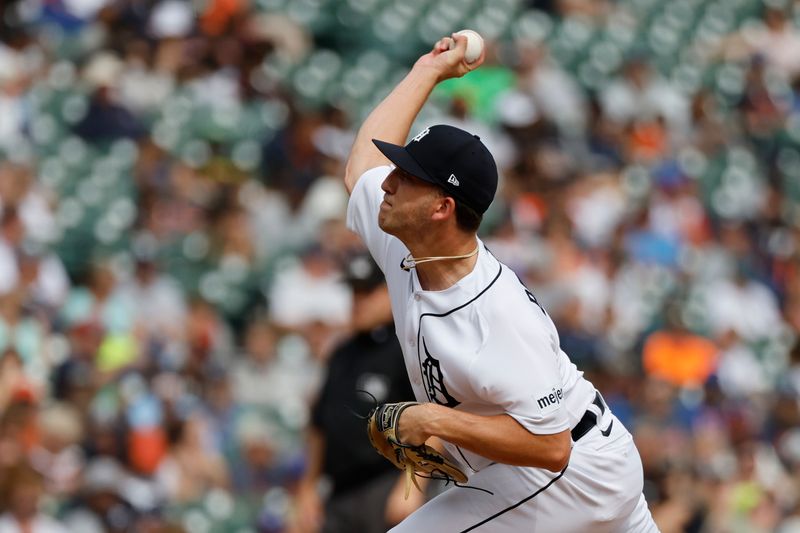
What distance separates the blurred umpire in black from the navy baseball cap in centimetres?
212

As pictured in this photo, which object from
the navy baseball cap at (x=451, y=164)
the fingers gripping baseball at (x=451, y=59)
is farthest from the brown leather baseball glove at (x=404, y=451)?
the fingers gripping baseball at (x=451, y=59)

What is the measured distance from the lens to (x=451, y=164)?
4.00m

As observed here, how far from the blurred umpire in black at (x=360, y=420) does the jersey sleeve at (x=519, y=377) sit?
2.23 meters

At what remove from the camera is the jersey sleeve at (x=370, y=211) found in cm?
452

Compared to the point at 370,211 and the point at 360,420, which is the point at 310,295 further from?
the point at 370,211

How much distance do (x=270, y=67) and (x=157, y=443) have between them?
4.99 meters

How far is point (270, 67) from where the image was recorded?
12.7 m

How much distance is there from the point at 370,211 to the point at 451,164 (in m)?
0.61

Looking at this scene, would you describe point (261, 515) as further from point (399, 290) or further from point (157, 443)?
point (399, 290)

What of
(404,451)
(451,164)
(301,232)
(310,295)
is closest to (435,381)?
(404,451)

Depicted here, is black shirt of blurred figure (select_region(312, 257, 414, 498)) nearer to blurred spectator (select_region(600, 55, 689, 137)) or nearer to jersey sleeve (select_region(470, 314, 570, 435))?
jersey sleeve (select_region(470, 314, 570, 435))

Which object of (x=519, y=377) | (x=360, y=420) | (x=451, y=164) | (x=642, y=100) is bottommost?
(x=642, y=100)

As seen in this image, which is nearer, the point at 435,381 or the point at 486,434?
the point at 486,434

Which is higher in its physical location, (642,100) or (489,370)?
(489,370)
